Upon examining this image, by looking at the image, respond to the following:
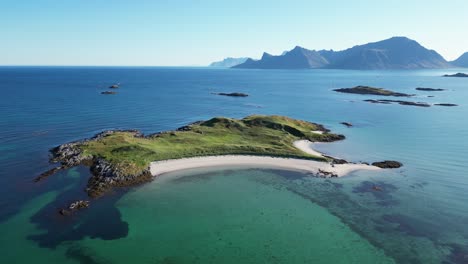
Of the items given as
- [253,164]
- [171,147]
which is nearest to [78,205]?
[171,147]

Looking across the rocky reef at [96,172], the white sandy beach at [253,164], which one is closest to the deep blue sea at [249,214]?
the rocky reef at [96,172]

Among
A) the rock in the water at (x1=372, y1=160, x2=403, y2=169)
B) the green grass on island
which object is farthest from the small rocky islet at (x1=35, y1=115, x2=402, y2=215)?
the rock in the water at (x1=372, y1=160, x2=403, y2=169)

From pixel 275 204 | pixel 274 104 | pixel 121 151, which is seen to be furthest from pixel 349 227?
pixel 274 104

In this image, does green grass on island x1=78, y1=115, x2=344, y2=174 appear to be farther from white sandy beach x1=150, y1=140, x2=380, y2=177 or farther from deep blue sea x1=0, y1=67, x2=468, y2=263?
deep blue sea x1=0, y1=67, x2=468, y2=263

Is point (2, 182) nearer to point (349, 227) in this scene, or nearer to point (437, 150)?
point (349, 227)

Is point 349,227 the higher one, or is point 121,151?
point 121,151

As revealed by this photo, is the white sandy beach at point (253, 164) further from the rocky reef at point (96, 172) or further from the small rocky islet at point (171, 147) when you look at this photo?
the rocky reef at point (96, 172)
